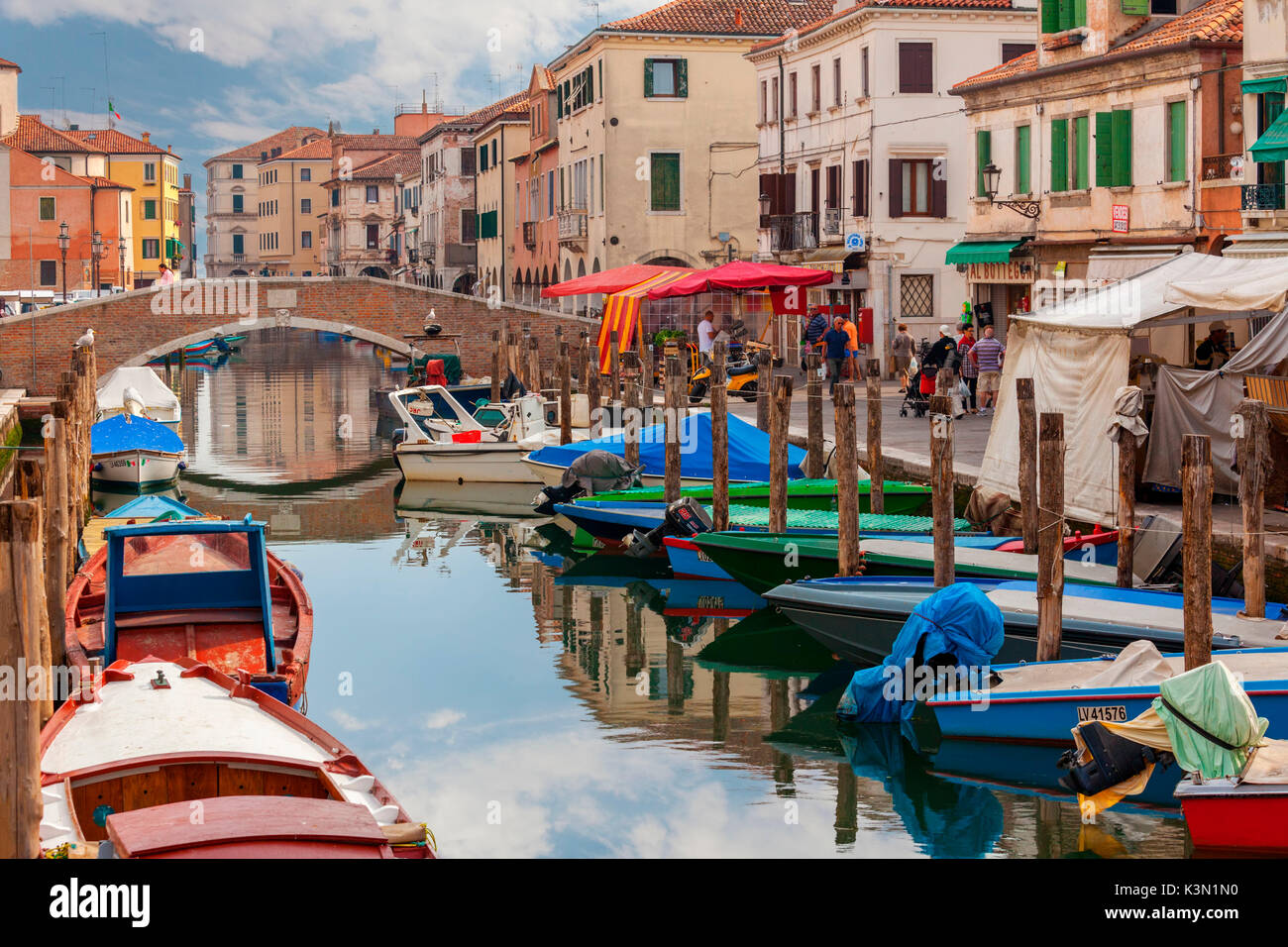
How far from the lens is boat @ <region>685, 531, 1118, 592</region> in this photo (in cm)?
1280

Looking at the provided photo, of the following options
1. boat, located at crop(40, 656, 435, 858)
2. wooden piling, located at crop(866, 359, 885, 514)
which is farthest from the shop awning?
boat, located at crop(40, 656, 435, 858)

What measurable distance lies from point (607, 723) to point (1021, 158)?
716 inches

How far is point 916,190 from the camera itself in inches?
1233

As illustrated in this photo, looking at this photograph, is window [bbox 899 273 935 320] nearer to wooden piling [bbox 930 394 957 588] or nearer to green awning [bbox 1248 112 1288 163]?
green awning [bbox 1248 112 1288 163]

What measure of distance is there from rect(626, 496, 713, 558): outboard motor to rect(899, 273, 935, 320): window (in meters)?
15.7

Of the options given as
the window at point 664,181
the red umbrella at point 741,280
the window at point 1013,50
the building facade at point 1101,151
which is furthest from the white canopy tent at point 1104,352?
the window at point 664,181

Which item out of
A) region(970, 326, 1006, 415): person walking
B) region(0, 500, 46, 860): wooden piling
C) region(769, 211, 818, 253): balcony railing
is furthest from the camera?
region(769, 211, 818, 253): balcony railing

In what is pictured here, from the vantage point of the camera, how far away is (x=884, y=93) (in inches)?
1226

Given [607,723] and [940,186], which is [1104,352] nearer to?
[607,723]

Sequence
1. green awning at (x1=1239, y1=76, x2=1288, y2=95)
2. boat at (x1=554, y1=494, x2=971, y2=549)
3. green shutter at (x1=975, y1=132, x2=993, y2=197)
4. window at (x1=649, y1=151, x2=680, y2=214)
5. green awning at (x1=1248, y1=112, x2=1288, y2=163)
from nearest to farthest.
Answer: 1. boat at (x1=554, y1=494, x2=971, y2=549)
2. green awning at (x1=1248, y1=112, x2=1288, y2=163)
3. green awning at (x1=1239, y1=76, x2=1288, y2=95)
4. green shutter at (x1=975, y1=132, x2=993, y2=197)
5. window at (x1=649, y1=151, x2=680, y2=214)

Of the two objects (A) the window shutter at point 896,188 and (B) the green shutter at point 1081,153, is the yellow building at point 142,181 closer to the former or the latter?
(A) the window shutter at point 896,188

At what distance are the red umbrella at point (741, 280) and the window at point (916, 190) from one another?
593 centimetres

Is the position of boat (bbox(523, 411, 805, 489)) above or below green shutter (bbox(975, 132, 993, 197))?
Result: below
